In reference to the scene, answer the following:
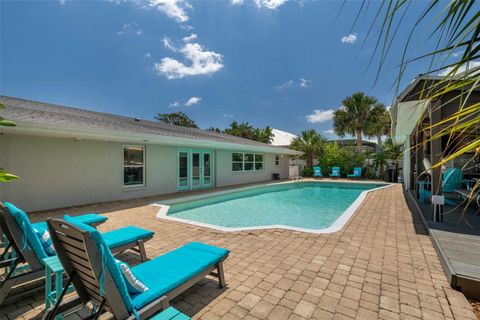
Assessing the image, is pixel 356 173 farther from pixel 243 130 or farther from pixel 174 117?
pixel 174 117

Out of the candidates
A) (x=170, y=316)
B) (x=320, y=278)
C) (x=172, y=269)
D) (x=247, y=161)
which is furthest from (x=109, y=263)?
(x=247, y=161)

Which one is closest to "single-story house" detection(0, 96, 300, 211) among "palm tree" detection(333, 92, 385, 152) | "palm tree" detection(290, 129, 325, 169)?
"palm tree" detection(290, 129, 325, 169)

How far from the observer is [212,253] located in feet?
9.84

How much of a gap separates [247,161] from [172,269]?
14.9 metres

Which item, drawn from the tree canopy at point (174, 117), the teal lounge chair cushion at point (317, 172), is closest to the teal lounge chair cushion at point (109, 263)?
the teal lounge chair cushion at point (317, 172)

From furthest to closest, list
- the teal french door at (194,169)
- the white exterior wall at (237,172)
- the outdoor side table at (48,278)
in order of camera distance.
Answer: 1. the white exterior wall at (237,172)
2. the teal french door at (194,169)
3. the outdoor side table at (48,278)

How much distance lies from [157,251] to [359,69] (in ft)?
13.4

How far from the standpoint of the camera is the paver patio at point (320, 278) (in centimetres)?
247

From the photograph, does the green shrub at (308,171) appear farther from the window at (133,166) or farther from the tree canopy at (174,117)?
the tree canopy at (174,117)

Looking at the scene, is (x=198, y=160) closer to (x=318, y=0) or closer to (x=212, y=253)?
(x=212, y=253)

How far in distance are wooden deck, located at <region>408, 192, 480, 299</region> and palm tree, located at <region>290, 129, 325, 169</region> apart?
16.6 meters

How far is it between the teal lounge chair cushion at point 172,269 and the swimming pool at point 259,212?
231 cm

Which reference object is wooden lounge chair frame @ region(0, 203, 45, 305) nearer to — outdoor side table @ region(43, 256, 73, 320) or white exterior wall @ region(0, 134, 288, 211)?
outdoor side table @ region(43, 256, 73, 320)

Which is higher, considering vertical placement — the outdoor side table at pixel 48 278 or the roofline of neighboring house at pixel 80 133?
the roofline of neighboring house at pixel 80 133
